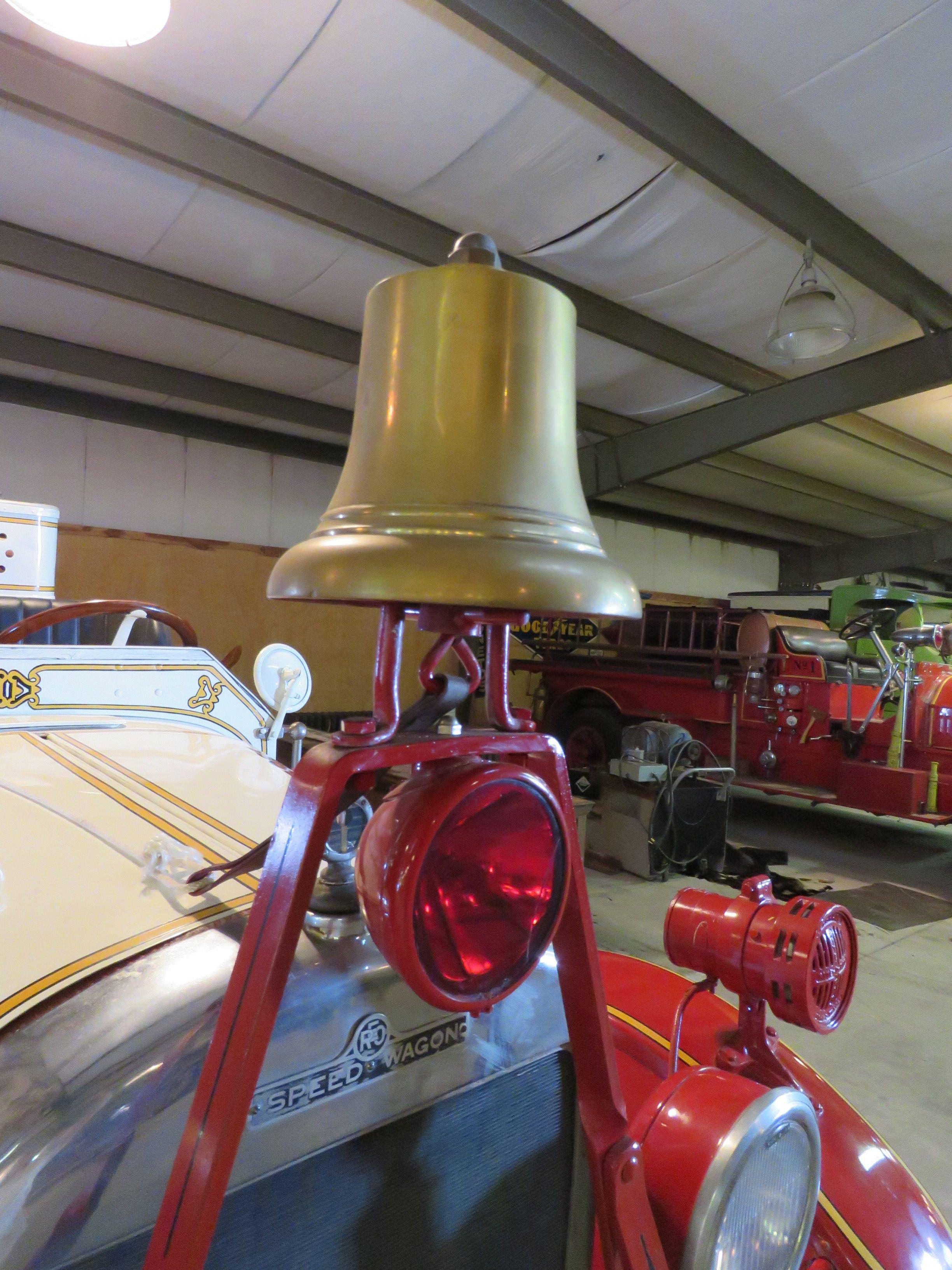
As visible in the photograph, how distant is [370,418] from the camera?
0.75m

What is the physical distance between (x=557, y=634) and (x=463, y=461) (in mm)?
7679

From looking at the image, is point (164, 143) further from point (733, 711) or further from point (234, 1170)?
point (733, 711)

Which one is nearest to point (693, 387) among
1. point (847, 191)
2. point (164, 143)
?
point (847, 191)

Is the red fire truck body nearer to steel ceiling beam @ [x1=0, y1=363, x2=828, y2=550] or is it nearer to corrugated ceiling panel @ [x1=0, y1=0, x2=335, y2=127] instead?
steel ceiling beam @ [x1=0, y1=363, x2=828, y2=550]

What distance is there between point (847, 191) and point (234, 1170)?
15.0ft

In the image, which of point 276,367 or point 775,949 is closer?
point 775,949

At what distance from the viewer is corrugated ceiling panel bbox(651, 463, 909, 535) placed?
9.43 meters

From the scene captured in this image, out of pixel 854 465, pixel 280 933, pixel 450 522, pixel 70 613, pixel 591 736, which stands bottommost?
pixel 591 736

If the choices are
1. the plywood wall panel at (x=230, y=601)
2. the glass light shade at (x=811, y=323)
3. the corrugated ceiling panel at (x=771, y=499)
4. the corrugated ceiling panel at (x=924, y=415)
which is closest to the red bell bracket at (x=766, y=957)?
the glass light shade at (x=811, y=323)

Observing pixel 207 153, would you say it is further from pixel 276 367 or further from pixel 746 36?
pixel 276 367

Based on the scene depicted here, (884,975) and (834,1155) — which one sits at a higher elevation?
(834,1155)

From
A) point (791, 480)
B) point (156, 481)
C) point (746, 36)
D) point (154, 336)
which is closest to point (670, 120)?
point (746, 36)

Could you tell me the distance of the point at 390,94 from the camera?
317cm

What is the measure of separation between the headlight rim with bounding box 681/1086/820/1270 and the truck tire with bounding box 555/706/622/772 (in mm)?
5919
